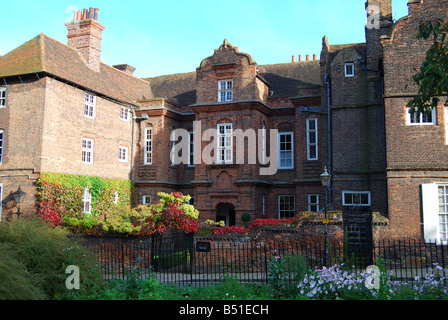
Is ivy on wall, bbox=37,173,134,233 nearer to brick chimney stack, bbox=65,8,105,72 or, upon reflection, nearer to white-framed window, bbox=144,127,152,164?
white-framed window, bbox=144,127,152,164

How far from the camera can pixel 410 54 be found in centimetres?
1827

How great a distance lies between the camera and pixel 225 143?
25.7 metres

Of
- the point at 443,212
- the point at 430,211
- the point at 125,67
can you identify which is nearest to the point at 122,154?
the point at 125,67

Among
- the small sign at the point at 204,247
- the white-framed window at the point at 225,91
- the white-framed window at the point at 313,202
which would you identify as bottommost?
the small sign at the point at 204,247

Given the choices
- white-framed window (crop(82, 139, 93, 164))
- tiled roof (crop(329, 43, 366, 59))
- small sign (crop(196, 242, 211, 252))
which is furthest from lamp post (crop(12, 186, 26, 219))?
tiled roof (crop(329, 43, 366, 59))

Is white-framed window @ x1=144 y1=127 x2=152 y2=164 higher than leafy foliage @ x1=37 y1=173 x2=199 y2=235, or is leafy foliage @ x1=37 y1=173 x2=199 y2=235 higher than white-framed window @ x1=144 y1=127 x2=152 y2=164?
white-framed window @ x1=144 y1=127 x2=152 y2=164

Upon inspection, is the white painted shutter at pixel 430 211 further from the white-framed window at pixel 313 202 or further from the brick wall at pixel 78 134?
the brick wall at pixel 78 134

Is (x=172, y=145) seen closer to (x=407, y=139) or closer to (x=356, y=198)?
(x=356, y=198)

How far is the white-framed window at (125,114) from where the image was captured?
27.5 metres

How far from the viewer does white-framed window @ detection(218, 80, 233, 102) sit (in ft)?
84.8

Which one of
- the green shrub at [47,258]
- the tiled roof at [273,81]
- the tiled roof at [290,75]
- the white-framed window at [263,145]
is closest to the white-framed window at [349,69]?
the tiled roof at [273,81]

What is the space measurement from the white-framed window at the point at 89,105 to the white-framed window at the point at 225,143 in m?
7.92

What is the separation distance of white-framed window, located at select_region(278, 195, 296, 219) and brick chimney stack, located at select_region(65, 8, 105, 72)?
591 inches
